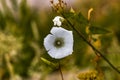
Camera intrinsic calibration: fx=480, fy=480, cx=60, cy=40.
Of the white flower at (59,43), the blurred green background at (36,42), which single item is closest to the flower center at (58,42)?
the white flower at (59,43)

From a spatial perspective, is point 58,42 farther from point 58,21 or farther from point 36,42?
point 36,42

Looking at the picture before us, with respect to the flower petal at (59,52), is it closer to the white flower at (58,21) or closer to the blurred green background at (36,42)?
the white flower at (58,21)

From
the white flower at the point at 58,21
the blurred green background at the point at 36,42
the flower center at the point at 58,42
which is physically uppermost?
the white flower at the point at 58,21

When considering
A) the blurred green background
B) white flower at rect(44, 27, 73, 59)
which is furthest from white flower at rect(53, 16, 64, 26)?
the blurred green background

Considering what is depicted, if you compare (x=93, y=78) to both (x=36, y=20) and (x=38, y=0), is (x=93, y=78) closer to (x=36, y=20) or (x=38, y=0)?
(x=36, y=20)

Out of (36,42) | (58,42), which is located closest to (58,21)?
(58,42)

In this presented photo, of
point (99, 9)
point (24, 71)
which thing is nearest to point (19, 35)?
point (24, 71)
